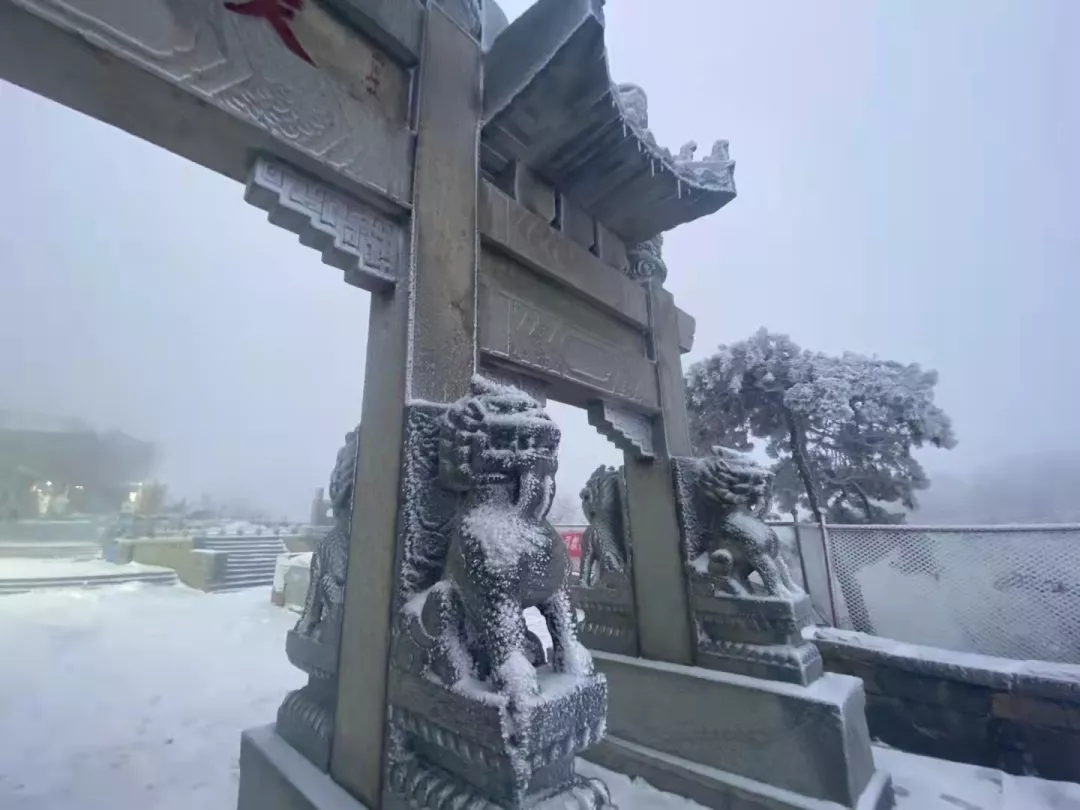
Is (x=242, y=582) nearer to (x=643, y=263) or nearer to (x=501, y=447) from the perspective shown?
(x=643, y=263)

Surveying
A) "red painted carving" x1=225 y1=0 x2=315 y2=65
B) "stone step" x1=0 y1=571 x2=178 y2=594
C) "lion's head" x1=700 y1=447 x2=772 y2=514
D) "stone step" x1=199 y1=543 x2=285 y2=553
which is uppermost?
"red painted carving" x1=225 y1=0 x2=315 y2=65

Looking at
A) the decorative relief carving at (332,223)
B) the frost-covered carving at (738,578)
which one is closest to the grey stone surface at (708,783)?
the frost-covered carving at (738,578)

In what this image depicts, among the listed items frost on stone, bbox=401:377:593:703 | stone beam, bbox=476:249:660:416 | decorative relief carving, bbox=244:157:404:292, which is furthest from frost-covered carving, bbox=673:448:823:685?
decorative relief carving, bbox=244:157:404:292

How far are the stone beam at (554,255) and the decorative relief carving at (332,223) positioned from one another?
675 mm

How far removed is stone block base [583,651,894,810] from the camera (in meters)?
2.82

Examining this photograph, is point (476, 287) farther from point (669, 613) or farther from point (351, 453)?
point (669, 613)

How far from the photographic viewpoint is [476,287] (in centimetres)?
254

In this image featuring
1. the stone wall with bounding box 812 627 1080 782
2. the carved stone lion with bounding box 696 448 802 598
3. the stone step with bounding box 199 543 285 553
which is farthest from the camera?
the stone step with bounding box 199 543 285 553

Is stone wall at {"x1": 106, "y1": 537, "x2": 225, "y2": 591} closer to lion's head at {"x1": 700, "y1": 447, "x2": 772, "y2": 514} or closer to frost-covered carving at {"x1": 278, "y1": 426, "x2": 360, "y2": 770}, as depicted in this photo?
frost-covered carving at {"x1": 278, "y1": 426, "x2": 360, "y2": 770}

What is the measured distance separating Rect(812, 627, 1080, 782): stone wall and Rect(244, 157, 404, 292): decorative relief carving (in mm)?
4912

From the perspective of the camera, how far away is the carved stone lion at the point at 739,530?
3482 mm

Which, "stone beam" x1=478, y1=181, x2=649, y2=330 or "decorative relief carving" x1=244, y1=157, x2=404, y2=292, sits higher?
"stone beam" x1=478, y1=181, x2=649, y2=330

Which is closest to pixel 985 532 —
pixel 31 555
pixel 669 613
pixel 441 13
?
pixel 669 613

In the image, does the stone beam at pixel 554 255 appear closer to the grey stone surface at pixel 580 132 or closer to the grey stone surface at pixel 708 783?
the grey stone surface at pixel 580 132
